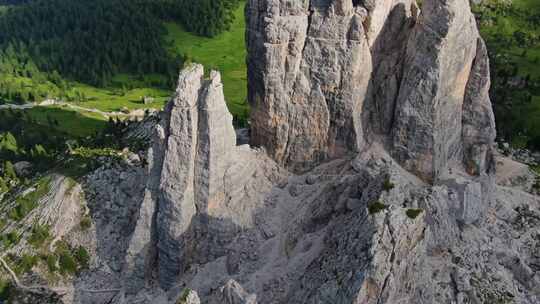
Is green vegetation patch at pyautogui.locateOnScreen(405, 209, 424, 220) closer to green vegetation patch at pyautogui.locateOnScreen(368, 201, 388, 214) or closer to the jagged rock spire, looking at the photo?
green vegetation patch at pyautogui.locateOnScreen(368, 201, 388, 214)

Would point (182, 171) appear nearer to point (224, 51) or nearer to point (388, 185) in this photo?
point (388, 185)

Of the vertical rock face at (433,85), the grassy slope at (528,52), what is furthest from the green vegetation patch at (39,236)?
the grassy slope at (528,52)

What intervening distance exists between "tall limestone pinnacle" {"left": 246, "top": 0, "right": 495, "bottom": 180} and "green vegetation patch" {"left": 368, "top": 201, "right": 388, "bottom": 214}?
43.9 ft

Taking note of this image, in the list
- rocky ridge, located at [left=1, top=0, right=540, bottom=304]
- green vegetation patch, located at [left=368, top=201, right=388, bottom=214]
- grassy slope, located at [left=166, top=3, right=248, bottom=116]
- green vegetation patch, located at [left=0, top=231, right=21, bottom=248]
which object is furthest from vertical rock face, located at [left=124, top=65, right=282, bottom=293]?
grassy slope, located at [left=166, top=3, right=248, bottom=116]

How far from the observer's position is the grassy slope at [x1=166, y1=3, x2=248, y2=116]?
418 ft

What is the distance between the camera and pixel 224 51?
14650cm

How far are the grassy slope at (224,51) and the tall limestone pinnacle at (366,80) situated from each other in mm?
73434

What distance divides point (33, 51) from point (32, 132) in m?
70.4

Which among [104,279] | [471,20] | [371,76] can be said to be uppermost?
[471,20]

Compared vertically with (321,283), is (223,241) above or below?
below

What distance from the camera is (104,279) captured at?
45844 mm

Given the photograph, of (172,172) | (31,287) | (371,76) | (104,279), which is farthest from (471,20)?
(31,287)

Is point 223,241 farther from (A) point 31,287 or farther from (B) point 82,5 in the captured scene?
(B) point 82,5

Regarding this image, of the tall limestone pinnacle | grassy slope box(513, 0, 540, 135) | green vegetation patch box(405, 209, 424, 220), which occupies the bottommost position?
grassy slope box(513, 0, 540, 135)
